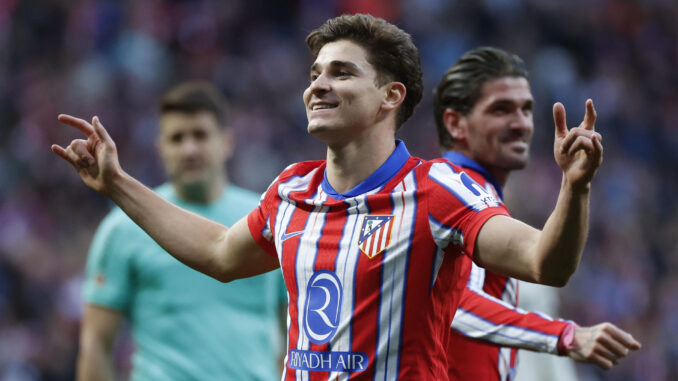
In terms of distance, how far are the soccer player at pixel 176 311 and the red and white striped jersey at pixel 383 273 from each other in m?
2.07

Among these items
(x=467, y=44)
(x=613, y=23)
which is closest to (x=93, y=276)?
(x=467, y=44)

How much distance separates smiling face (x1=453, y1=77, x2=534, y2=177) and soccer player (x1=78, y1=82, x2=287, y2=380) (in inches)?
63.9

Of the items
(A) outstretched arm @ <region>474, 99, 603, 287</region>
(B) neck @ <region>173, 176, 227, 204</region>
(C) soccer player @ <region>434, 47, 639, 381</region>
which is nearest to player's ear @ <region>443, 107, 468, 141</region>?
(C) soccer player @ <region>434, 47, 639, 381</region>

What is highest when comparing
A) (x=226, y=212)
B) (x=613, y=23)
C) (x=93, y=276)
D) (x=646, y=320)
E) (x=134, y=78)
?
(x=613, y=23)

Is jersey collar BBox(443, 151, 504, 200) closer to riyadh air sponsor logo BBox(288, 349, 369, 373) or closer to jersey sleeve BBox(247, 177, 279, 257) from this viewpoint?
jersey sleeve BBox(247, 177, 279, 257)

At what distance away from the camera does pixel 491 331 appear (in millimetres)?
3541

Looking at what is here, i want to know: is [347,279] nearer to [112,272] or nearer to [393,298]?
[393,298]

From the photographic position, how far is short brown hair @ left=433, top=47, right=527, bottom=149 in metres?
4.22

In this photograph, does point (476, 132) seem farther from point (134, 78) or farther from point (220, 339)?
point (134, 78)

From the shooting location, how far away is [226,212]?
5.48 metres

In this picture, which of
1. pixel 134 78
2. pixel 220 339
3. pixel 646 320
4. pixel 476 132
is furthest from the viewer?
pixel 134 78

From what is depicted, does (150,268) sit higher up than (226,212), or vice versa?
(226,212)

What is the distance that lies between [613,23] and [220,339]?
1286 cm

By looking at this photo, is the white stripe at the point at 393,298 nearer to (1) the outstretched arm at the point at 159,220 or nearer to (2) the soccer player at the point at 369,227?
(2) the soccer player at the point at 369,227
